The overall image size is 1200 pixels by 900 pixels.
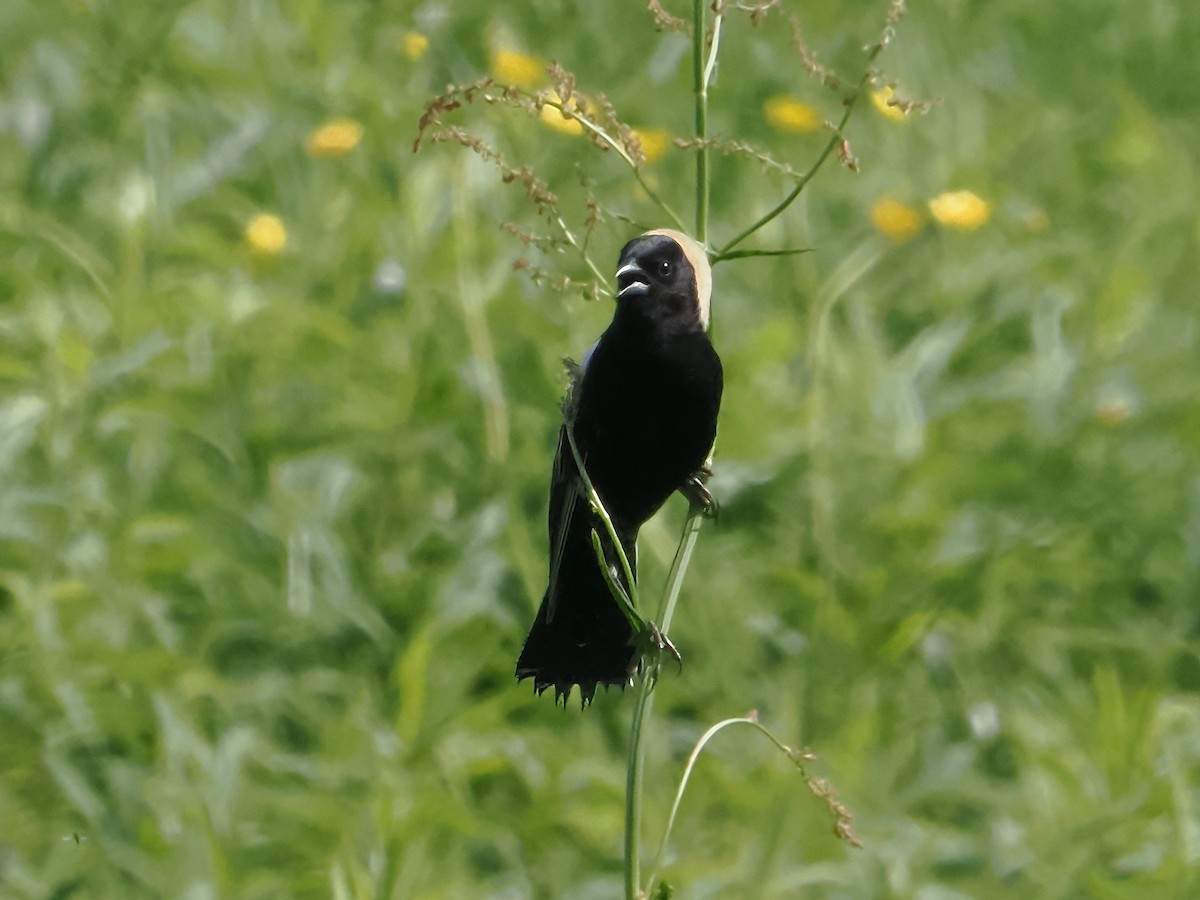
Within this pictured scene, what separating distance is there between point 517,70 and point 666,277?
2964 mm

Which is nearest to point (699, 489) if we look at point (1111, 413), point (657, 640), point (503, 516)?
point (657, 640)

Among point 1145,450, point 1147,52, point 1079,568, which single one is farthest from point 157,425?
point 1147,52

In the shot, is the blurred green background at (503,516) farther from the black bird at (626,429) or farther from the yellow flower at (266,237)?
the black bird at (626,429)

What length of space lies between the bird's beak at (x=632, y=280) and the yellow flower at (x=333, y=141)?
9.66 ft

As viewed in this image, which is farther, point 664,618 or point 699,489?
point 699,489

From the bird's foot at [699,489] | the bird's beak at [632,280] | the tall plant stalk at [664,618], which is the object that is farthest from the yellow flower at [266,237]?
the tall plant stalk at [664,618]

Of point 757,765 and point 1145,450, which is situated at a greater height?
point 1145,450

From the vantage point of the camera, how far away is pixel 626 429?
183 cm

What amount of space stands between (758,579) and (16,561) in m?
1.52

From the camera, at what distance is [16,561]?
11.6 feet

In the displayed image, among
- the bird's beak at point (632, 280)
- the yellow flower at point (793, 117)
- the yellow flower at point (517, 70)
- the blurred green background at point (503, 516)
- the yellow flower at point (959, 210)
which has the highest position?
the yellow flower at point (793, 117)

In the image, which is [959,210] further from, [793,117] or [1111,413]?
[1111,413]

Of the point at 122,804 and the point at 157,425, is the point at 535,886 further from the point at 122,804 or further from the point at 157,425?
the point at 157,425

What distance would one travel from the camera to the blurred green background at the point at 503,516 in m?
3.06
